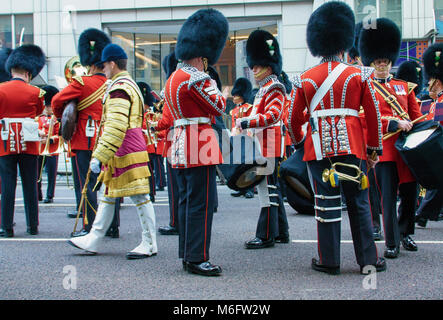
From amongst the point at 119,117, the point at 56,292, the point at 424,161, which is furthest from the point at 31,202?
the point at 424,161

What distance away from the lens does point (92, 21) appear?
766 inches

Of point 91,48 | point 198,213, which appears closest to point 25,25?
→ point 91,48

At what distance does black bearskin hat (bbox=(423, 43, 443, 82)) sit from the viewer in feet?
22.3

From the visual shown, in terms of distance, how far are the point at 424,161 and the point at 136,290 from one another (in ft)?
8.78

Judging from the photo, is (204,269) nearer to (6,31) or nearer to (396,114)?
(396,114)

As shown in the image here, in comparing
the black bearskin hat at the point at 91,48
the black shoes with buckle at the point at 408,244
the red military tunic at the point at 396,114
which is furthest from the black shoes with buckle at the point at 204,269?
the black bearskin hat at the point at 91,48

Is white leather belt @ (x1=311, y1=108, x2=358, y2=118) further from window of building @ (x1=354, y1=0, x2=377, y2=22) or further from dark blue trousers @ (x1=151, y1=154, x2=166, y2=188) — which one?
window of building @ (x1=354, y1=0, x2=377, y2=22)

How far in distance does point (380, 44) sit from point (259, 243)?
231 centimetres

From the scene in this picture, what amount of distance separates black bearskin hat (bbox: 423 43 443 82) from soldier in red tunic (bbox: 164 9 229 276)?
3690mm

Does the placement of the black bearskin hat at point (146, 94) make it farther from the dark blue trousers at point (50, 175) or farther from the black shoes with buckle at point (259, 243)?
the black shoes with buckle at point (259, 243)

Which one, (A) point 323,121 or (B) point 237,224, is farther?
(B) point 237,224

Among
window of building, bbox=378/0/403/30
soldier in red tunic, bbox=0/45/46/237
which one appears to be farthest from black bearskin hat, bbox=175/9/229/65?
window of building, bbox=378/0/403/30

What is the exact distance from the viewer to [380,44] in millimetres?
5223
